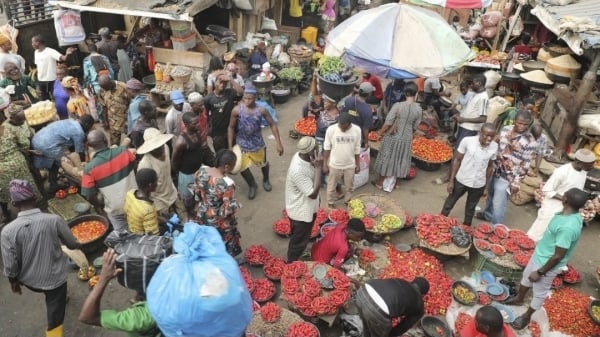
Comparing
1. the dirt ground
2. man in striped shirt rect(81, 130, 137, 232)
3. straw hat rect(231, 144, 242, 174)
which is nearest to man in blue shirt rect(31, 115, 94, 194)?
man in striped shirt rect(81, 130, 137, 232)

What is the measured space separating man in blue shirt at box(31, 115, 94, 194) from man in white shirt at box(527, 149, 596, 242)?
23.0ft

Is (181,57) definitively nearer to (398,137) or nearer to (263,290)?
(398,137)

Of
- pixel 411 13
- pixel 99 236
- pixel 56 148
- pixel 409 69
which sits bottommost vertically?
pixel 99 236

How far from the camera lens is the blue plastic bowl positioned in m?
5.48

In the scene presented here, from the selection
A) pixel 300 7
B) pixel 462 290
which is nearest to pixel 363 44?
pixel 462 290

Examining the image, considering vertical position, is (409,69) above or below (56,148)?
above

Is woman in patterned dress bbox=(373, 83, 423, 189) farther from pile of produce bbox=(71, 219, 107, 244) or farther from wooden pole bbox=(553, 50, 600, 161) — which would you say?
pile of produce bbox=(71, 219, 107, 244)

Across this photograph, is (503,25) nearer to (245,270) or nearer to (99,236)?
(245,270)

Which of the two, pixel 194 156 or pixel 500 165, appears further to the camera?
pixel 500 165

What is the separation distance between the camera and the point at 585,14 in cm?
865

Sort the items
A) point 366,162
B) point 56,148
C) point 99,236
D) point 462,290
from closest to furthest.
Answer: point 462,290 < point 99,236 < point 56,148 < point 366,162

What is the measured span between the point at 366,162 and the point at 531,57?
7407 millimetres

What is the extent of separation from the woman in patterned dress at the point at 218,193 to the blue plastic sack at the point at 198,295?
2103mm

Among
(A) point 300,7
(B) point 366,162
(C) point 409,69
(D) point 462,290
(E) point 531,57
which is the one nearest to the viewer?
(D) point 462,290
